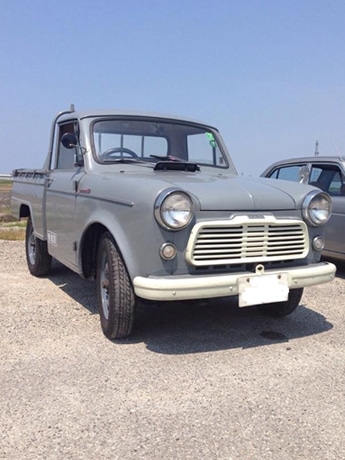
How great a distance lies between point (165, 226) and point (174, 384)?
1.03m

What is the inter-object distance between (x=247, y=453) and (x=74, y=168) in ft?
10.5

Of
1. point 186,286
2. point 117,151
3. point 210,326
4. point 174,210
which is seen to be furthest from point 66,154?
point 186,286

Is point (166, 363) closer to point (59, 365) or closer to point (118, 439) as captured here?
point (59, 365)

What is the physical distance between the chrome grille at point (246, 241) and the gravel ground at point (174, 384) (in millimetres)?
727

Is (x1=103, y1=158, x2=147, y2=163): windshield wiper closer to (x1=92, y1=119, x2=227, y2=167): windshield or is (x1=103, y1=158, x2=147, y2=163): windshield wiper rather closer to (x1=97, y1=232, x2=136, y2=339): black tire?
(x1=92, y1=119, x2=227, y2=167): windshield

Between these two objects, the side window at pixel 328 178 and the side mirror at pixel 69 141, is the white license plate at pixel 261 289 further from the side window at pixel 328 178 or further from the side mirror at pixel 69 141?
the side window at pixel 328 178

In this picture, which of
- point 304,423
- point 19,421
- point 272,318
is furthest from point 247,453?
point 272,318

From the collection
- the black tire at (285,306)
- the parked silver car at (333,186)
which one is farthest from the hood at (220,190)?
the parked silver car at (333,186)

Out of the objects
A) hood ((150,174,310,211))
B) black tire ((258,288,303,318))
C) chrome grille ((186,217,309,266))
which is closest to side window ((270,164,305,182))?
black tire ((258,288,303,318))

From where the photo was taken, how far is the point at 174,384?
3010 mm

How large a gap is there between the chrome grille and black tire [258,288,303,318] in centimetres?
62

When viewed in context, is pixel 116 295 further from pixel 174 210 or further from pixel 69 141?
pixel 69 141

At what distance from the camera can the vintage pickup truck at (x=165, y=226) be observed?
327 cm

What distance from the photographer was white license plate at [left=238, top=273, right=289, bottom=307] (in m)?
3.40
